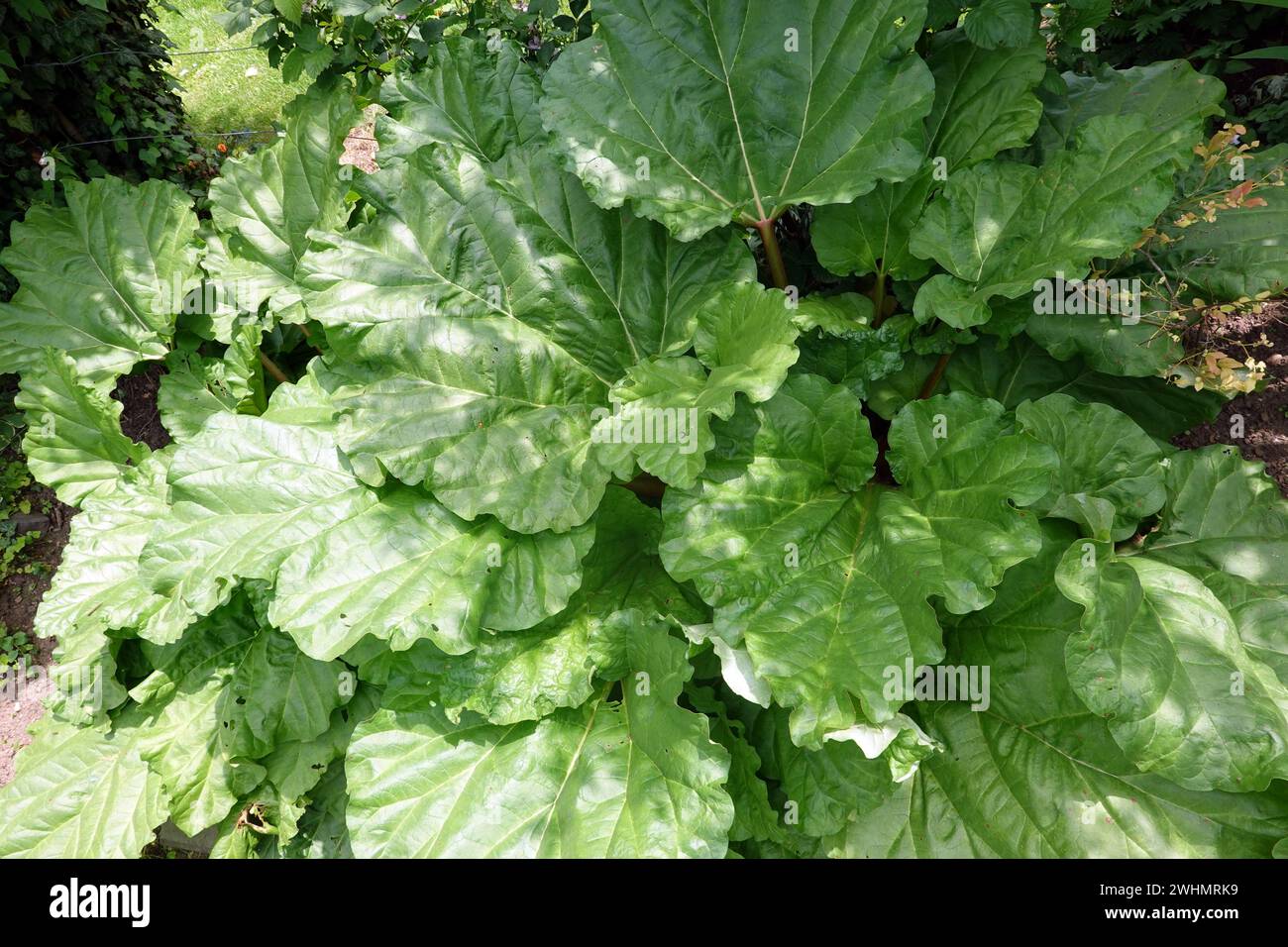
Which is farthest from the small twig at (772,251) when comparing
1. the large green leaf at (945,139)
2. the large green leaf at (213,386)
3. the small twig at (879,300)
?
the large green leaf at (213,386)

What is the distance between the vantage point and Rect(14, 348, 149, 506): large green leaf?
305cm

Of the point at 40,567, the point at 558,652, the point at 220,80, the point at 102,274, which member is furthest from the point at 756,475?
the point at 220,80

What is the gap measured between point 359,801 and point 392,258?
154cm

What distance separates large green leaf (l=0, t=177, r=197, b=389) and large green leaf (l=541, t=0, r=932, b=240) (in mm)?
1885

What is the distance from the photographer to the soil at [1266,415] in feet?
9.88

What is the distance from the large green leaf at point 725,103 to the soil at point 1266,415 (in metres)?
1.67

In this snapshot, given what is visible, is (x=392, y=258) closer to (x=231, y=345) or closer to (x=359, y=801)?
(x=231, y=345)

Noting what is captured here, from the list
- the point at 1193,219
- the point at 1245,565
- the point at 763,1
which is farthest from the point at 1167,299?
the point at 763,1

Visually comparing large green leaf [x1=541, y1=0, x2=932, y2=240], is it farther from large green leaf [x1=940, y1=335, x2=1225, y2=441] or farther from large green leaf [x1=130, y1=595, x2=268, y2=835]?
large green leaf [x1=130, y1=595, x2=268, y2=835]

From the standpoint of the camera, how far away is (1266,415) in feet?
10.1

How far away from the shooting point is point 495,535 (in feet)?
7.73

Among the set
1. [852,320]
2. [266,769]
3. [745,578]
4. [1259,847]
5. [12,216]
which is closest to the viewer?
[1259,847]

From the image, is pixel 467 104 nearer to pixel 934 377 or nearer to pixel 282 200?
pixel 282 200
